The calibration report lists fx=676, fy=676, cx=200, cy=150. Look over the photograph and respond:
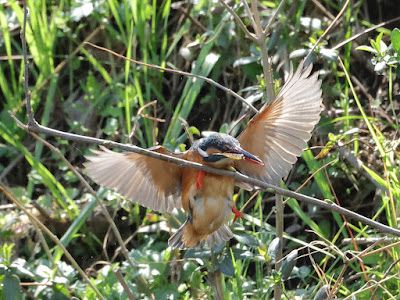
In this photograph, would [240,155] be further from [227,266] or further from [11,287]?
[11,287]

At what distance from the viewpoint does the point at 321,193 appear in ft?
11.9

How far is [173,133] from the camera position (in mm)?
3818

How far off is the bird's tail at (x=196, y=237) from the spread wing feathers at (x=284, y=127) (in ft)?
0.88

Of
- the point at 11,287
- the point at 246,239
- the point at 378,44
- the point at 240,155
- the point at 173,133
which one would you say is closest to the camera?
the point at 240,155

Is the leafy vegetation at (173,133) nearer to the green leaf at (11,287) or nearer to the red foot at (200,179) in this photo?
the green leaf at (11,287)

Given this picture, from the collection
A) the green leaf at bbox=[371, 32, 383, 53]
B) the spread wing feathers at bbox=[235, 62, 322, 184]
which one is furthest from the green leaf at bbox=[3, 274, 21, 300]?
the green leaf at bbox=[371, 32, 383, 53]

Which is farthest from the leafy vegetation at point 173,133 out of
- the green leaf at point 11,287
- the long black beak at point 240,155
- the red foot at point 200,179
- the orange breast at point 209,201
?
the long black beak at point 240,155

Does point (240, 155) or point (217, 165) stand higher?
point (240, 155)

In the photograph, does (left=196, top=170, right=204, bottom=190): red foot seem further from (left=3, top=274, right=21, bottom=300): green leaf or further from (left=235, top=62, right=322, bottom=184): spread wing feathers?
(left=3, top=274, right=21, bottom=300): green leaf

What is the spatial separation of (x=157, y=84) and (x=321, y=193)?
4.47ft

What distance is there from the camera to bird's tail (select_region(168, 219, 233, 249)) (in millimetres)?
2807

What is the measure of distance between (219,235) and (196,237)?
0.32 feet

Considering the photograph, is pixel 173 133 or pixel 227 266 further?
pixel 173 133

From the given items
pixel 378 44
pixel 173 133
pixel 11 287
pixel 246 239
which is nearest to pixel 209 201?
pixel 246 239
